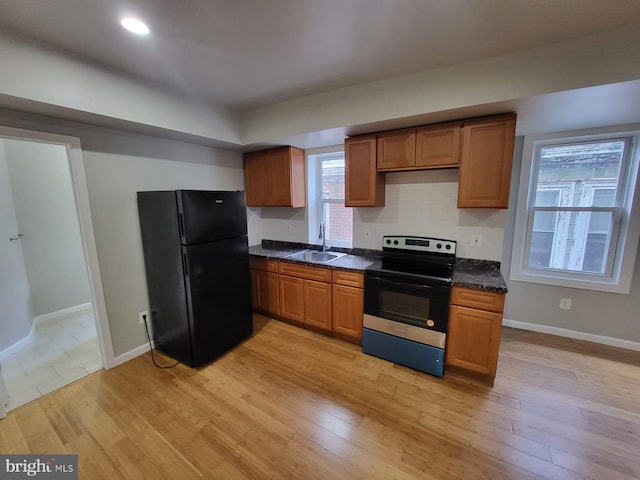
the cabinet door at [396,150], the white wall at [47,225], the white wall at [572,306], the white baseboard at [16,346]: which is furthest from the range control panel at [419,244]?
the white baseboard at [16,346]

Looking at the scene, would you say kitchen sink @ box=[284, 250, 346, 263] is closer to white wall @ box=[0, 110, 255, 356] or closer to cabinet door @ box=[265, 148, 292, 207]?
cabinet door @ box=[265, 148, 292, 207]

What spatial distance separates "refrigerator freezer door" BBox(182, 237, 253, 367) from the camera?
2.29m

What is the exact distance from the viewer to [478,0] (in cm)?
130

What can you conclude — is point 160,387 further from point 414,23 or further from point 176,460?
point 414,23

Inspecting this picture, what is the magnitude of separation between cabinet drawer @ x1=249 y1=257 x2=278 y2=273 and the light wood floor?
1056 millimetres

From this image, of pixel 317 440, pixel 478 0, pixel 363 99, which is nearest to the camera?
pixel 478 0

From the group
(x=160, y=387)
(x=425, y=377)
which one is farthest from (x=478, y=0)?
(x=160, y=387)

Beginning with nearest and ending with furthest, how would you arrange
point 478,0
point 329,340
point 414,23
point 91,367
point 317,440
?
1. point 478,0
2. point 414,23
3. point 317,440
4. point 91,367
5. point 329,340

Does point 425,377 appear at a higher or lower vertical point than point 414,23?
lower

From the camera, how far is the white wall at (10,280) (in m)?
2.63

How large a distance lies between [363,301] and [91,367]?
2656 mm

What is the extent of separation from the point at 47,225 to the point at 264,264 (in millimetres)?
2850

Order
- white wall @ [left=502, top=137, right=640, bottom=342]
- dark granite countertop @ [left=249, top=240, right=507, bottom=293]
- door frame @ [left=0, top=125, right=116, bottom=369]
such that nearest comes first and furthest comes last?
door frame @ [left=0, top=125, right=116, bottom=369]
dark granite countertop @ [left=249, top=240, right=507, bottom=293]
white wall @ [left=502, top=137, right=640, bottom=342]

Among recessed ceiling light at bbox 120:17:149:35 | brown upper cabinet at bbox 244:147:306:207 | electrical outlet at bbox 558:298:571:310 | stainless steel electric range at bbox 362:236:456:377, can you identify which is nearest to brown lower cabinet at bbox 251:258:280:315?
brown upper cabinet at bbox 244:147:306:207
